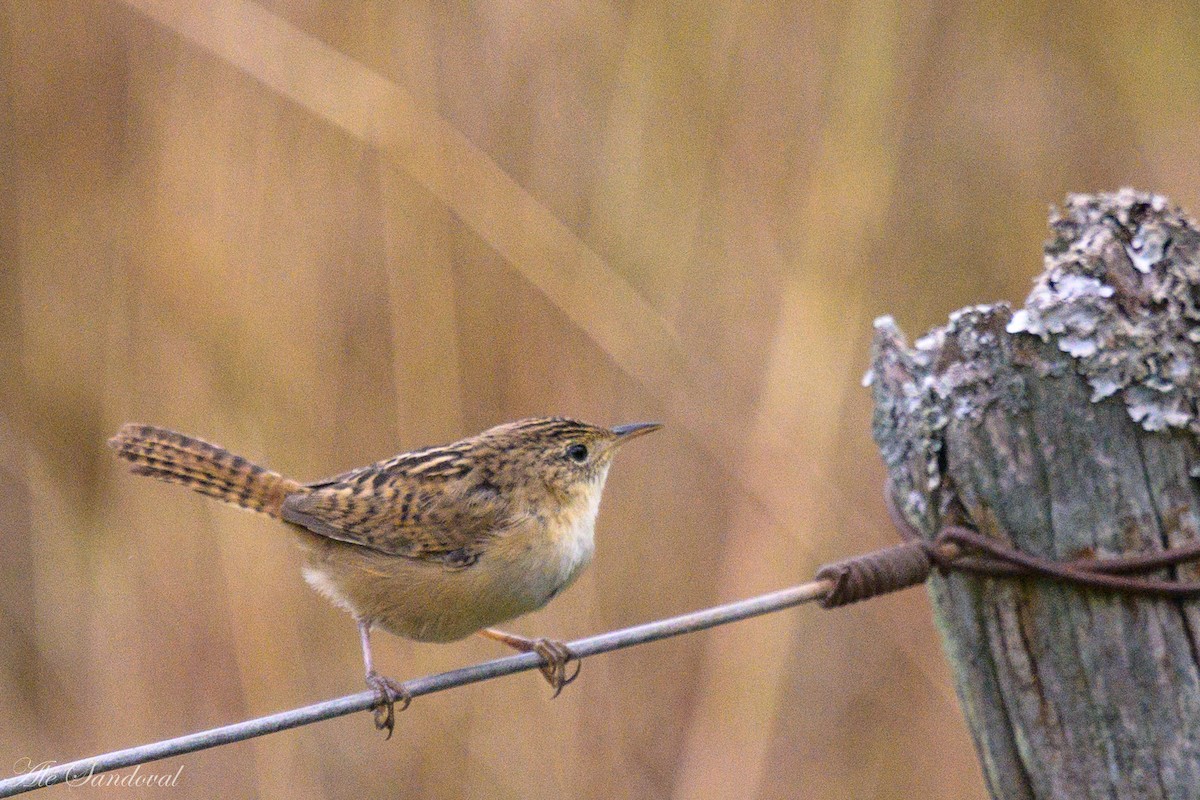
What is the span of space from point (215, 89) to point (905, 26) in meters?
2.60

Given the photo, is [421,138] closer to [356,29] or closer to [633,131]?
[356,29]

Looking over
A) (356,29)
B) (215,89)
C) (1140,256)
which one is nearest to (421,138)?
(356,29)

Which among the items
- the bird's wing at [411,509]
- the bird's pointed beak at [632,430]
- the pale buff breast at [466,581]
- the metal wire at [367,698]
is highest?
the bird's pointed beak at [632,430]

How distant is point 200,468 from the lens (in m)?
3.08

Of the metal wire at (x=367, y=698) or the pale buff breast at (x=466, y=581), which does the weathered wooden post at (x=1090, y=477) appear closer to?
the metal wire at (x=367, y=698)

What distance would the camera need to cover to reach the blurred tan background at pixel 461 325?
4051mm

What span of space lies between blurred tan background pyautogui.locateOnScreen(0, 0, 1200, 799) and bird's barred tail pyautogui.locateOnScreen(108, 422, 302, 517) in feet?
3.10

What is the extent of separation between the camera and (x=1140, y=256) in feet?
6.30

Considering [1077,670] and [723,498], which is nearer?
[1077,670]

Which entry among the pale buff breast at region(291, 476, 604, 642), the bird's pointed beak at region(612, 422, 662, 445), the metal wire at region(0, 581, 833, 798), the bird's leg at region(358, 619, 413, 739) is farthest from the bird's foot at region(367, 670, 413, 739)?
the bird's pointed beak at region(612, 422, 662, 445)

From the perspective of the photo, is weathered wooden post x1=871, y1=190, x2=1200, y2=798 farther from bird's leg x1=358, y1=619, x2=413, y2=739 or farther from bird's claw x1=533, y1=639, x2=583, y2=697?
bird's leg x1=358, y1=619, x2=413, y2=739

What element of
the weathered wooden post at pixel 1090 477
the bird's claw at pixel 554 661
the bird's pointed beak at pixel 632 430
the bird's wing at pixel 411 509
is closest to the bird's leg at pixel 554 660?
the bird's claw at pixel 554 661

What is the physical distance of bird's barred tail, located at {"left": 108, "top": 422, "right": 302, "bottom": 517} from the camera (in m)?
3.03

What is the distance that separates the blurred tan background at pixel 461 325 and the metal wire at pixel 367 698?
191 cm
